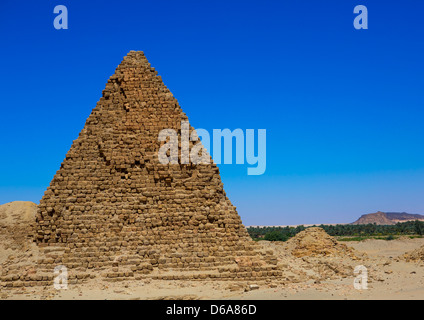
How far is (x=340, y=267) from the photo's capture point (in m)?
19.5

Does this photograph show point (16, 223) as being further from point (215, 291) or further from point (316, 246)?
point (316, 246)

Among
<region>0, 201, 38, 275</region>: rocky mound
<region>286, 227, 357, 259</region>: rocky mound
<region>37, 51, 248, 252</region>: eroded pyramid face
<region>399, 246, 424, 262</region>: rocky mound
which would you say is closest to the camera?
<region>0, 201, 38, 275</region>: rocky mound

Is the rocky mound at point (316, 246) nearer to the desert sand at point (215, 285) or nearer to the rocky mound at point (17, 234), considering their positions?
the desert sand at point (215, 285)

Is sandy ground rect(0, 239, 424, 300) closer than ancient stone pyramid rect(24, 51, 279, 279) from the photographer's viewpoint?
Yes

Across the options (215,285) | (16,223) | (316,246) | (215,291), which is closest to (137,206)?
(215,285)

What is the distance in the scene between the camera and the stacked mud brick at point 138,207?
14203 millimetres

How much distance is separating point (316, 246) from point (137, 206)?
55.7 feet

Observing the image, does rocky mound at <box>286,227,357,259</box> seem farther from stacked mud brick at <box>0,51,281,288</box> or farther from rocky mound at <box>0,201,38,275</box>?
rocky mound at <box>0,201,38,275</box>

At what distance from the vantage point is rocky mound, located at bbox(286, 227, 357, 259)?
89.0 feet

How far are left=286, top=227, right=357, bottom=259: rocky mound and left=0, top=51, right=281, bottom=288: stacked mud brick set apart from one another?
1318 centimetres

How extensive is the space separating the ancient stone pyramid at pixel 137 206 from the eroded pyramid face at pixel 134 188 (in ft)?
0.12

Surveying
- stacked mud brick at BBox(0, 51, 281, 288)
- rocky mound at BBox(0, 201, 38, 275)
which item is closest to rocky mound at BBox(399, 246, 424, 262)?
stacked mud brick at BBox(0, 51, 281, 288)
